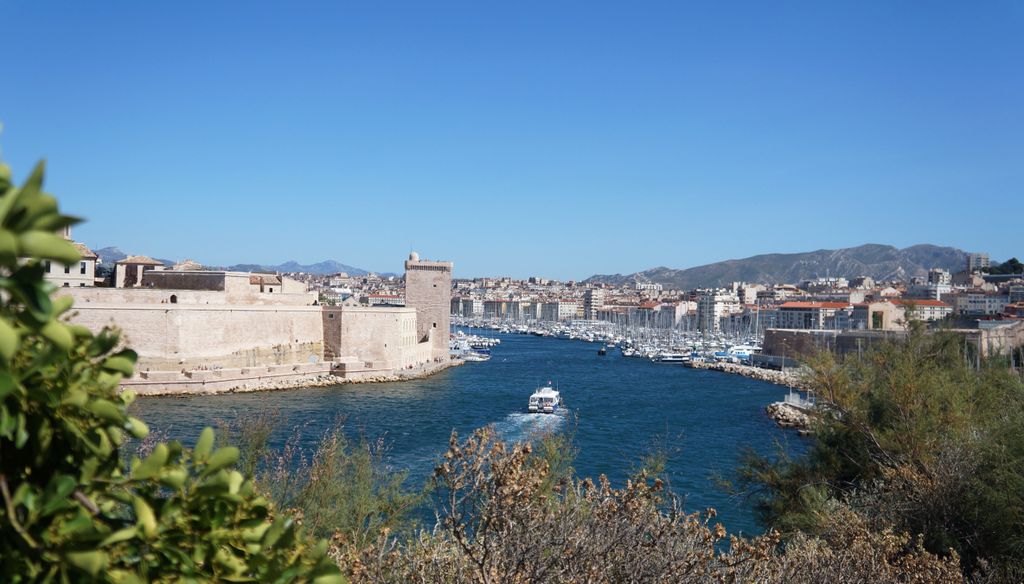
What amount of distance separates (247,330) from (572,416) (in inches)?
412

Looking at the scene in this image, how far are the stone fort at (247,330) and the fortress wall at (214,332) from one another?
26 millimetres

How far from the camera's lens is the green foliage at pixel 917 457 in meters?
5.34

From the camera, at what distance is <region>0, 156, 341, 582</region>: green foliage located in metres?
0.67

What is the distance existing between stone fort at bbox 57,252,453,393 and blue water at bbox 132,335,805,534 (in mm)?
1221

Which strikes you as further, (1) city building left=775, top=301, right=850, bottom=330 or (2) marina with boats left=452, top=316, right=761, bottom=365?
(1) city building left=775, top=301, right=850, bottom=330

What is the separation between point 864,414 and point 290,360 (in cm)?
1911

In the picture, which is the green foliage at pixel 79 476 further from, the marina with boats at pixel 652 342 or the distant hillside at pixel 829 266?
the distant hillside at pixel 829 266

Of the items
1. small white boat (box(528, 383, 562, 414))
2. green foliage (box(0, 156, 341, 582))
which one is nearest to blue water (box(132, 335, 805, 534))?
small white boat (box(528, 383, 562, 414))

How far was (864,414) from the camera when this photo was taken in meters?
A: 7.93

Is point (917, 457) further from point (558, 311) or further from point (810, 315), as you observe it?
point (558, 311)

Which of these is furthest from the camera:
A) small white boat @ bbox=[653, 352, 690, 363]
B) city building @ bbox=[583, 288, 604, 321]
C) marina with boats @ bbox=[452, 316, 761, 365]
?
city building @ bbox=[583, 288, 604, 321]

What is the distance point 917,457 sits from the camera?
23.1ft

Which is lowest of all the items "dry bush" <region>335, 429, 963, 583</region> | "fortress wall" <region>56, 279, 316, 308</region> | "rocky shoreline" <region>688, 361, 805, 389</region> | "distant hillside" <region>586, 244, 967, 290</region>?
"rocky shoreline" <region>688, 361, 805, 389</region>

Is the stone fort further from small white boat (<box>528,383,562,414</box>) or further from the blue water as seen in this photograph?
small white boat (<box>528,383,562,414</box>)
